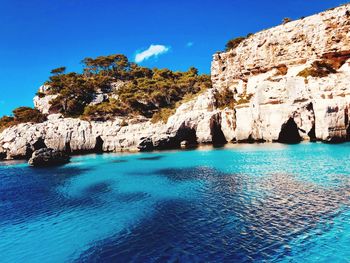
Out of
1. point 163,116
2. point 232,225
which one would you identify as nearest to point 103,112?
point 163,116

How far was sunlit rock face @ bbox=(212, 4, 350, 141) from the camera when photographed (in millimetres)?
43219

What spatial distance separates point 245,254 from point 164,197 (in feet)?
33.5

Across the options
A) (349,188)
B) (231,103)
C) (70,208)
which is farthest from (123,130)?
(349,188)

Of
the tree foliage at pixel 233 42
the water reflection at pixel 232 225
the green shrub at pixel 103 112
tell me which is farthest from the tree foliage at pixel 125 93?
the water reflection at pixel 232 225

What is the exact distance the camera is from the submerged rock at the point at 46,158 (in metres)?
46.6

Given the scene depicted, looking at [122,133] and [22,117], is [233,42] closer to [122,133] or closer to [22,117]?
[122,133]

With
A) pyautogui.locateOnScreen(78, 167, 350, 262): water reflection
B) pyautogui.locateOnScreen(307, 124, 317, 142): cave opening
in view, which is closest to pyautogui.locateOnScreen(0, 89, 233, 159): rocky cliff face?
pyautogui.locateOnScreen(307, 124, 317, 142): cave opening

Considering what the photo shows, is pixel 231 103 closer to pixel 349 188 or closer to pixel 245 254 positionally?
pixel 349 188

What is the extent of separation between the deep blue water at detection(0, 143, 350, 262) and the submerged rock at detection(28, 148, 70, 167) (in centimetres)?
1913

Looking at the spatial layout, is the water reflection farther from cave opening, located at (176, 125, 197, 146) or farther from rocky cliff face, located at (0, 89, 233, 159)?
cave opening, located at (176, 125, 197, 146)

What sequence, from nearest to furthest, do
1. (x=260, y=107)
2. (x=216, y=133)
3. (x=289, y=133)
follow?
(x=289, y=133)
(x=260, y=107)
(x=216, y=133)

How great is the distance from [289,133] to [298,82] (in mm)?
9015

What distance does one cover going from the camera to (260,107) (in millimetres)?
50844

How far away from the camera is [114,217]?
16.7 m
